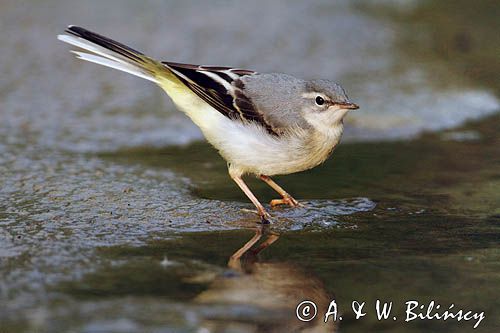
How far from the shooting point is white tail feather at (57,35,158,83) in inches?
275

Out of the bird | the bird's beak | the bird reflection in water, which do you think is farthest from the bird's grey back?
the bird reflection in water

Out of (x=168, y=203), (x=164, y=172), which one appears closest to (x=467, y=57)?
(x=164, y=172)

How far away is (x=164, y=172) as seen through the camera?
7.98m

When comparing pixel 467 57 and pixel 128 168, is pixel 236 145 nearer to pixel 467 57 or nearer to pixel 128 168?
pixel 128 168

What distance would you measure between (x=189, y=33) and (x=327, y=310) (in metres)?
8.09

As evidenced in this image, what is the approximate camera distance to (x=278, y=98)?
7.04 m

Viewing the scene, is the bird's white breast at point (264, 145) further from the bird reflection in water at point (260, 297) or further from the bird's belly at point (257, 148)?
the bird reflection in water at point (260, 297)

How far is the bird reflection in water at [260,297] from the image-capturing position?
4531mm

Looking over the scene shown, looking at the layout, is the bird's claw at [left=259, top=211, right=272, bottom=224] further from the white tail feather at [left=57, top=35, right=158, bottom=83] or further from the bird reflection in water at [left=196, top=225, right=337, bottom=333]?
the white tail feather at [left=57, top=35, right=158, bottom=83]

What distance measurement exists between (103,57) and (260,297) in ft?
10.3

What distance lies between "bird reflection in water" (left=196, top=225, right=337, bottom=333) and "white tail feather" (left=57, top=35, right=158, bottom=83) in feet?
7.23

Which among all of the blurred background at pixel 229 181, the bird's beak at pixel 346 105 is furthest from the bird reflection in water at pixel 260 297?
the bird's beak at pixel 346 105

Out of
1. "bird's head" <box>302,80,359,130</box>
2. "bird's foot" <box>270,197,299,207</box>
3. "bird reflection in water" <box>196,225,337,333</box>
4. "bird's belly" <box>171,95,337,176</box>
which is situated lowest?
"bird reflection in water" <box>196,225,337,333</box>

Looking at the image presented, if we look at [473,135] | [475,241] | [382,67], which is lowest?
[475,241]
